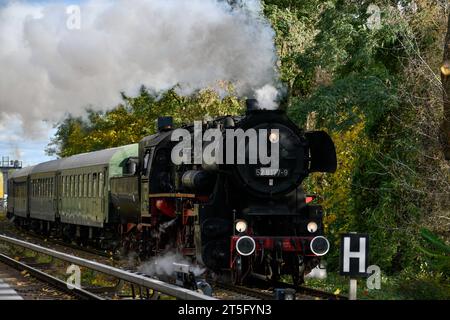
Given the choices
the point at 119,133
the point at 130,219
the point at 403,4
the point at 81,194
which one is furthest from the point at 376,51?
the point at 119,133

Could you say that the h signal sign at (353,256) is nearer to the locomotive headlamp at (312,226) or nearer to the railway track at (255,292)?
the railway track at (255,292)

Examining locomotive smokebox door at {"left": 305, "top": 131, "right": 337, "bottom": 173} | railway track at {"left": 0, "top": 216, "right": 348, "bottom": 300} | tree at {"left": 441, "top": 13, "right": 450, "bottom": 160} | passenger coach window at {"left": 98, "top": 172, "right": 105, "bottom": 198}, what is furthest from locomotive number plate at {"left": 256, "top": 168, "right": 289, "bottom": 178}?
passenger coach window at {"left": 98, "top": 172, "right": 105, "bottom": 198}

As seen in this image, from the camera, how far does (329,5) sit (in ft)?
71.5

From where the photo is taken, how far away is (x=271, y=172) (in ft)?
47.6

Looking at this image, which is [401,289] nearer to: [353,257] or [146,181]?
[353,257]

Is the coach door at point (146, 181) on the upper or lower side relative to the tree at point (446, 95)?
lower

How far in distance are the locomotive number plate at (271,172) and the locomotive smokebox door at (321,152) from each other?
2.37 ft

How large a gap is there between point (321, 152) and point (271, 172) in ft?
3.68

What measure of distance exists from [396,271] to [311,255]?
6734mm

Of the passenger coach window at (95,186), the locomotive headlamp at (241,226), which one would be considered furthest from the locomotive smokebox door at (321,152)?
the passenger coach window at (95,186)

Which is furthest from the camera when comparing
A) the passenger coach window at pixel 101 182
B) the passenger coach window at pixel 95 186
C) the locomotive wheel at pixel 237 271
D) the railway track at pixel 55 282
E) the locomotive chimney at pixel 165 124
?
the passenger coach window at pixel 95 186

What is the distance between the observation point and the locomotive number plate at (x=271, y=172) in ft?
47.5

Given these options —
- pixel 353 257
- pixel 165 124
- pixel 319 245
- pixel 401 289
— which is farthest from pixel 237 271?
pixel 165 124
